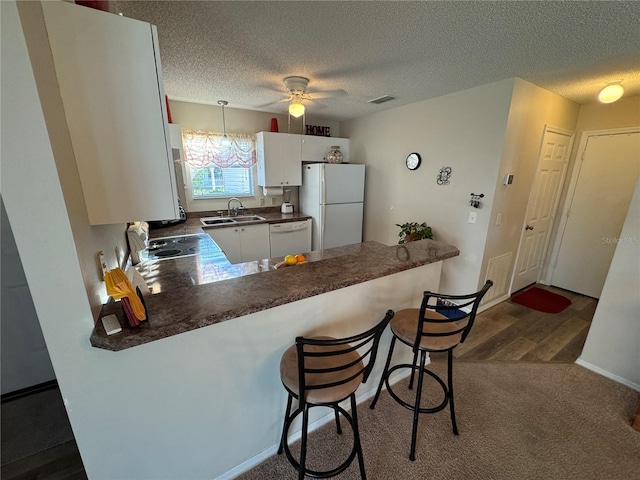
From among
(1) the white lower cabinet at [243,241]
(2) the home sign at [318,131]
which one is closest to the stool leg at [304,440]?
(1) the white lower cabinet at [243,241]

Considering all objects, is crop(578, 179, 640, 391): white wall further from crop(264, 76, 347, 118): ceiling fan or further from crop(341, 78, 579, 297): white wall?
crop(264, 76, 347, 118): ceiling fan

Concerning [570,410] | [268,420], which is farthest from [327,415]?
[570,410]

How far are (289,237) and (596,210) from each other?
396cm

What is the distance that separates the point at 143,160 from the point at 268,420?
143 cm

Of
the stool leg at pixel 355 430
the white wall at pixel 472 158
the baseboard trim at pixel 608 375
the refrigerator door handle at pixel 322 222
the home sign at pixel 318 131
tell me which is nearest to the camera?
the stool leg at pixel 355 430

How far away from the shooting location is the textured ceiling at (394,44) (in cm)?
141

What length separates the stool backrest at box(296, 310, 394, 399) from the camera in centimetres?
95

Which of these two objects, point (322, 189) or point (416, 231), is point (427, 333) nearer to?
point (416, 231)

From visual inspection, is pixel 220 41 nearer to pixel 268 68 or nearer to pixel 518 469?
pixel 268 68

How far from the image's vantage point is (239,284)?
4.23ft

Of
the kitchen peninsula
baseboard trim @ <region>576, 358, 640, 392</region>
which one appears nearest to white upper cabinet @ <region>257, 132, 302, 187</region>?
the kitchen peninsula

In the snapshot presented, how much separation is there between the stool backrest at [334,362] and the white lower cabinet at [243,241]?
7.84ft

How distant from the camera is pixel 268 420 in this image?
1.43 meters

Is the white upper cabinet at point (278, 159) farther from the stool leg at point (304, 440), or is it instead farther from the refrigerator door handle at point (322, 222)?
the stool leg at point (304, 440)
